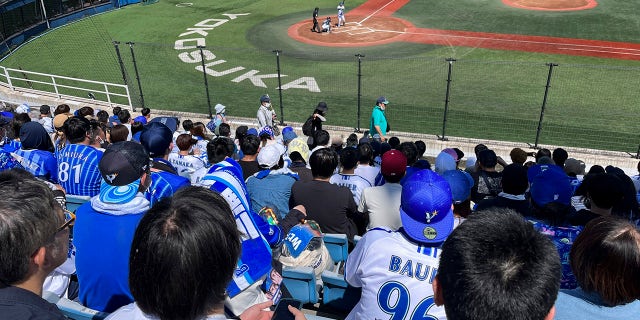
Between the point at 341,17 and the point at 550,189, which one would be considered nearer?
the point at 550,189

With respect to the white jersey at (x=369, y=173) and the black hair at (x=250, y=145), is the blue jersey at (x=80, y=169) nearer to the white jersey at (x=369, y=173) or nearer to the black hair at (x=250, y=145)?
the black hair at (x=250, y=145)

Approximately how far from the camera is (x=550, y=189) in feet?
15.4

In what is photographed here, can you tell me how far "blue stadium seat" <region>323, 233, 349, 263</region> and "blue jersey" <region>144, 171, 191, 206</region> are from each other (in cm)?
152

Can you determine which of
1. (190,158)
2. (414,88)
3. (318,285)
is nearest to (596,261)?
(318,285)

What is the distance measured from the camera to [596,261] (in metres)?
2.42

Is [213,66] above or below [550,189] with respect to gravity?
below

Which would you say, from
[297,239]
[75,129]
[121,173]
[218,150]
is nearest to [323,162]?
[218,150]

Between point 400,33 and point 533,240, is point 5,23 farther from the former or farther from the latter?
point 533,240

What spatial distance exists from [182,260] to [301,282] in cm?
235

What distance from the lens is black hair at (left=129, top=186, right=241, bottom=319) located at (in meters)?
1.97

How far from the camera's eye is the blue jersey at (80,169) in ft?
18.1

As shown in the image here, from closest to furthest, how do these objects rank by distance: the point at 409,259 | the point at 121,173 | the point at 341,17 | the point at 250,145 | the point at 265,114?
the point at 409,259
the point at 121,173
the point at 250,145
the point at 265,114
the point at 341,17

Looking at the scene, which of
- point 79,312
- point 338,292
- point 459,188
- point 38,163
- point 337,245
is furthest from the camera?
point 38,163

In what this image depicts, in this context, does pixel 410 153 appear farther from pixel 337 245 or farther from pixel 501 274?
pixel 501 274
